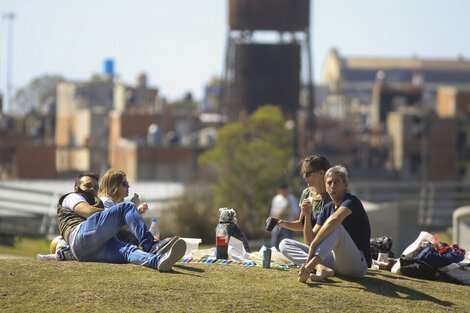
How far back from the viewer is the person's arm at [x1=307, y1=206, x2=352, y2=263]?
8961mm

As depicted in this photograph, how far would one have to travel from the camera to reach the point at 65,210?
384 inches

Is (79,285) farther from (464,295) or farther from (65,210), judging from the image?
(464,295)

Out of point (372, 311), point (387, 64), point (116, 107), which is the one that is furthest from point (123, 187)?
point (387, 64)

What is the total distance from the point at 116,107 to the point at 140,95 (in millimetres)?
3410

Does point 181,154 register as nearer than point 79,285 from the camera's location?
No

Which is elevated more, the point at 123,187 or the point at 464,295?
the point at 123,187

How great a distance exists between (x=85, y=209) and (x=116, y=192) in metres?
0.50

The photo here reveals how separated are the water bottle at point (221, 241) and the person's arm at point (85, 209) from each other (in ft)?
4.21

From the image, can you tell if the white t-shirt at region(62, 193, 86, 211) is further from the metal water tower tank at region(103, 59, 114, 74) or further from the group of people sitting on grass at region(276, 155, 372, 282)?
the metal water tower tank at region(103, 59, 114, 74)

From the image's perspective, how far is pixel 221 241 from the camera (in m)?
10.1

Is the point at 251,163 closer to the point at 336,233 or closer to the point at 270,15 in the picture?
the point at 336,233

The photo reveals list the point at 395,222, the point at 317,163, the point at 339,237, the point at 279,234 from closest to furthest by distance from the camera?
the point at 339,237 → the point at 317,163 → the point at 279,234 → the point at 395,222

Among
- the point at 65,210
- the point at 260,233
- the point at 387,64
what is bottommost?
the point at 260,233

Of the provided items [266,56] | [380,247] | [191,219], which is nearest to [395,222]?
[191,219]
